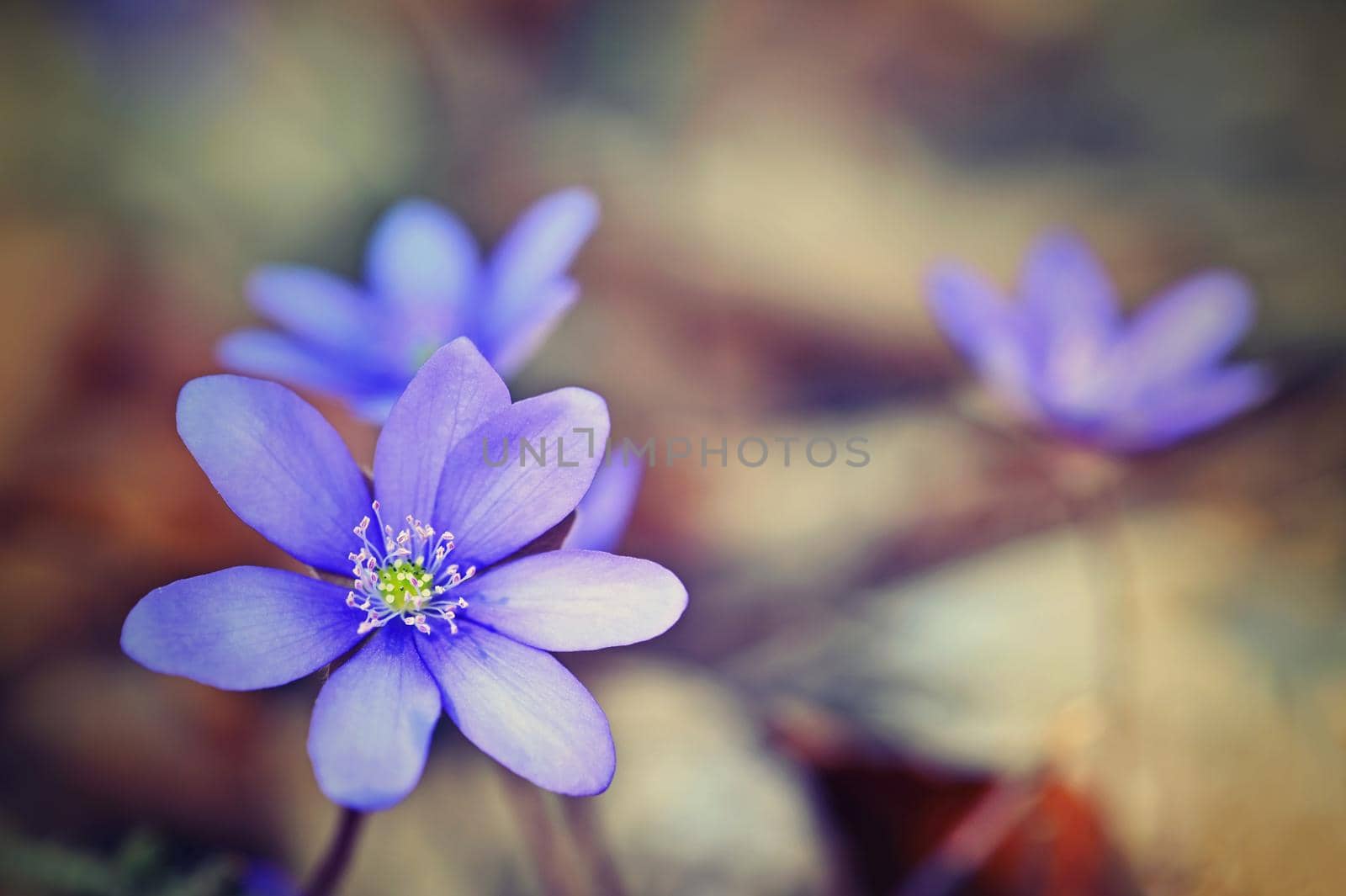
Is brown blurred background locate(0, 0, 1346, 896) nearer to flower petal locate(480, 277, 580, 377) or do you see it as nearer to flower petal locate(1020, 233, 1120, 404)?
flower petal locate(1020, 233, 1120, 404)

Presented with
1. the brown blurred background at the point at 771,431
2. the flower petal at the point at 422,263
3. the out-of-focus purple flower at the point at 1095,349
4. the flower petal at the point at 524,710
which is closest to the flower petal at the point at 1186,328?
the out-of-focus purple flower at the point at 1095,349

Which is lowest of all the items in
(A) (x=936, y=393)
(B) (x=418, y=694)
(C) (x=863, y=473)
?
(B) (x=418, y=694)

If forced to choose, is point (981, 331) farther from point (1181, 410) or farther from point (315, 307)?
point (315, 307)

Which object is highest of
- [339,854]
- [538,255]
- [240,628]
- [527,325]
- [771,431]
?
[771,431]

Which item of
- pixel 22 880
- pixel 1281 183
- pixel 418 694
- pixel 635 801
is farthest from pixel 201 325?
pixel 1281 183

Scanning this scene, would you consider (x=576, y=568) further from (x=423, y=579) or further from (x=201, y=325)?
(x=201, y=325)

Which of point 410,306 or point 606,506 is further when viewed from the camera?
point 410,306

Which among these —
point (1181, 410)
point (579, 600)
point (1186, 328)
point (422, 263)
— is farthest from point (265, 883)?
point (1186, 328)
